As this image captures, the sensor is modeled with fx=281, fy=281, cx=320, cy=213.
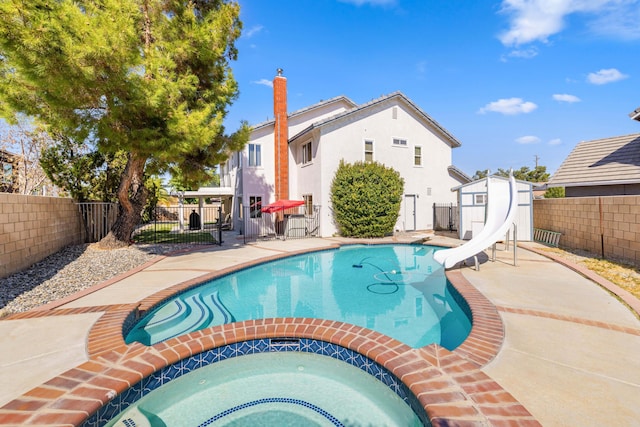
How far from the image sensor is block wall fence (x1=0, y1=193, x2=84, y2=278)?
748 centimetres

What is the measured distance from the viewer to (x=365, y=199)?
17219mm

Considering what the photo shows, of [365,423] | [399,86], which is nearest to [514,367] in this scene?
[365,423]

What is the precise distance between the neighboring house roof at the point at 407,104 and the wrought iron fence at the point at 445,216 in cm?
530

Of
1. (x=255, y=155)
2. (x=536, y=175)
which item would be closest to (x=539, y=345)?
(x=255, y=155)

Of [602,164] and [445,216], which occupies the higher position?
[602,164]

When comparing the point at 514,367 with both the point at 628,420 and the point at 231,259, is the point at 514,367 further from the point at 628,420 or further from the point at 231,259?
the point at 231,259

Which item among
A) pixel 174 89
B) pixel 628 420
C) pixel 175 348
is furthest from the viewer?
pixel 174 89

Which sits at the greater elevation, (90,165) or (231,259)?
(90,165)

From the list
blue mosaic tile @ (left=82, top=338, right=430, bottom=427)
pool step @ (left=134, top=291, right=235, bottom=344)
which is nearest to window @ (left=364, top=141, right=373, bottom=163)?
pool step @ (left=134, top=291, right=235, bottom=344)

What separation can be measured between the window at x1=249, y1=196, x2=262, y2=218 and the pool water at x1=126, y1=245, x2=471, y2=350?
29.5 ft

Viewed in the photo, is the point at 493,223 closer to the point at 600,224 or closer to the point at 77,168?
the point at 600,224

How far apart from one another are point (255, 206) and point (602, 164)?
20.3 meters

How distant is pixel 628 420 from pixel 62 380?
5680 millimetres

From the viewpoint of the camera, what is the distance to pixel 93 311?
5.32 meters
